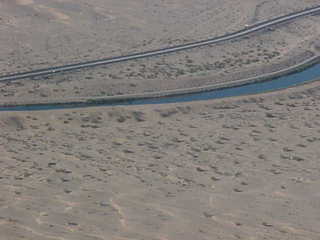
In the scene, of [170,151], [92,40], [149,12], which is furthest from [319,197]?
[149,12]

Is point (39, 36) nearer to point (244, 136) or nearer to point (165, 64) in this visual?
point (165, 64)

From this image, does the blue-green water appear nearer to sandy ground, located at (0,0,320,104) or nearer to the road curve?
sandy ground, located at (0,0,320,104)

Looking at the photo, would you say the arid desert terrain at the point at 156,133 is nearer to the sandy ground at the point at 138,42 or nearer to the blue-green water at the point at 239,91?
the sandy ground at the point at 138,42

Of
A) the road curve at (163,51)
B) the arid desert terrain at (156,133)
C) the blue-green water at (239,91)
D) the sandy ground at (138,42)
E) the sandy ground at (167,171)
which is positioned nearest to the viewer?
the sandy ground at (167,171)

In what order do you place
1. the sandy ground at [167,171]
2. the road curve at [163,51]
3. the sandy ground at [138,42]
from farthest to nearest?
the road curve at [163,51]
the sandy ground at [138,42]
the sandy ground at [167,171]

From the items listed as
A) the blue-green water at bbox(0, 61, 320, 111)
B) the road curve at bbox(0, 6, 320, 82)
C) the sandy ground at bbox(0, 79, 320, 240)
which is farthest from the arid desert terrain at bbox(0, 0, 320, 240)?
the blue-green water at bbox(0, 61, 320, 111)

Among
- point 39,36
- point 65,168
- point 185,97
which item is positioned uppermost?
point 39,36

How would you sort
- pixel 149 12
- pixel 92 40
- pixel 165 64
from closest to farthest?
pixel 165 64 → pixel 92 40 → pixel 149 12

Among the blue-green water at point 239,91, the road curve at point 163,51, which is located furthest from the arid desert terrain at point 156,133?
the blue-green water at point 239,91
